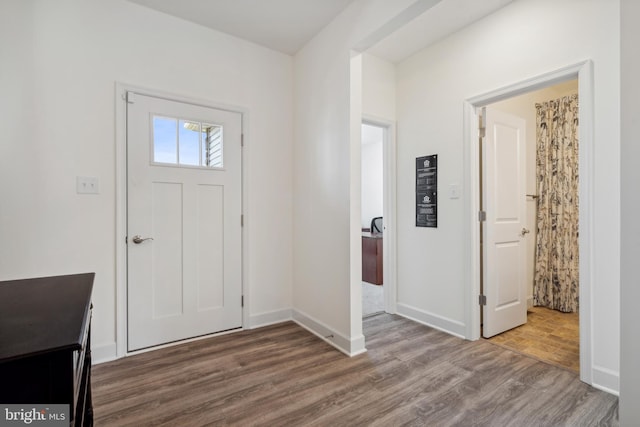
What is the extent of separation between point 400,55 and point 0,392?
369 cm

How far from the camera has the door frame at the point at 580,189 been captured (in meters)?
2.04

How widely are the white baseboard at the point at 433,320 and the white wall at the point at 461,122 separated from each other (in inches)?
0.4

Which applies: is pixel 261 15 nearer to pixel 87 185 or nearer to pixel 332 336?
pixel 87 185

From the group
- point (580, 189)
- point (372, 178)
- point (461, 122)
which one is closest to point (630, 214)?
point (580, 189)

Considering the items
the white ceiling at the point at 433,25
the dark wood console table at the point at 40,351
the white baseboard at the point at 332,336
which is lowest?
the white baseboard at the point at 332,336

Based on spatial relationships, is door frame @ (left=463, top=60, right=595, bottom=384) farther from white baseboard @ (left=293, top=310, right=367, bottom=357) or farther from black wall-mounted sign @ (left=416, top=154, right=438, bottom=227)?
white baseboard @ (left=293, top=310, right=367, bottom=357)

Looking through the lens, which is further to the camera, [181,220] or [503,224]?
[503,224]

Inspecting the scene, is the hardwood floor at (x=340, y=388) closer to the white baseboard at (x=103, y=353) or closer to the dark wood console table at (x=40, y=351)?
the white baseboard at (x=103, y=353)

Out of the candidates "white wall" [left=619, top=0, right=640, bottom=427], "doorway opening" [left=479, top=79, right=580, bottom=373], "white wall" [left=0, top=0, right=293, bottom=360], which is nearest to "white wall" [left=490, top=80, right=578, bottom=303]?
"doorway opening" [left=479, top=79, right=580, bottom=373]

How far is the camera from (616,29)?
1.96m

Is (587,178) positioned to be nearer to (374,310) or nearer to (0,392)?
(374,310)

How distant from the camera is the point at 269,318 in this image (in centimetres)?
312

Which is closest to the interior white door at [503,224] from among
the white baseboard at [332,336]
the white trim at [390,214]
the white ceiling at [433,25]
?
the white ceiling at [433,25]

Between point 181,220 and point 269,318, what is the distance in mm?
1288
